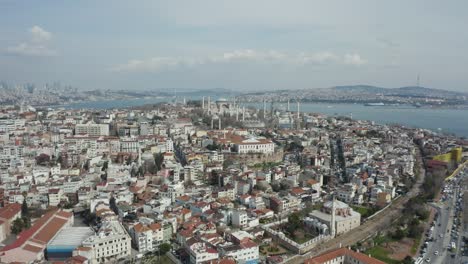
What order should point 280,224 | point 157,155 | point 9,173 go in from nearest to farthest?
point 280,224, point 9,173, point 157,155

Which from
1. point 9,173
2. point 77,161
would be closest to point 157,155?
point 77,161

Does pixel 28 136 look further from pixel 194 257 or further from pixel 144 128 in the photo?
pixel 194 257

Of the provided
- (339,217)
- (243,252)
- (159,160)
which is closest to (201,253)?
(243,252)

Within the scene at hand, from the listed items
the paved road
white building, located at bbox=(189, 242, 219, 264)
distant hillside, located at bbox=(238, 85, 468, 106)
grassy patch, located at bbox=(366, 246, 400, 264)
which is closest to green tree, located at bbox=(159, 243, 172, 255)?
white building, located at bbox=(189, 242, 219, 264)

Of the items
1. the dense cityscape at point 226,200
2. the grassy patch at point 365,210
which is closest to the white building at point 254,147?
the dense cityscape at point 226,200

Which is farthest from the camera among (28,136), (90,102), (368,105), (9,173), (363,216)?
(90,102)

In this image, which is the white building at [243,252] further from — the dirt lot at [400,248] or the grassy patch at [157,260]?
the dirt lot at [400,248]
